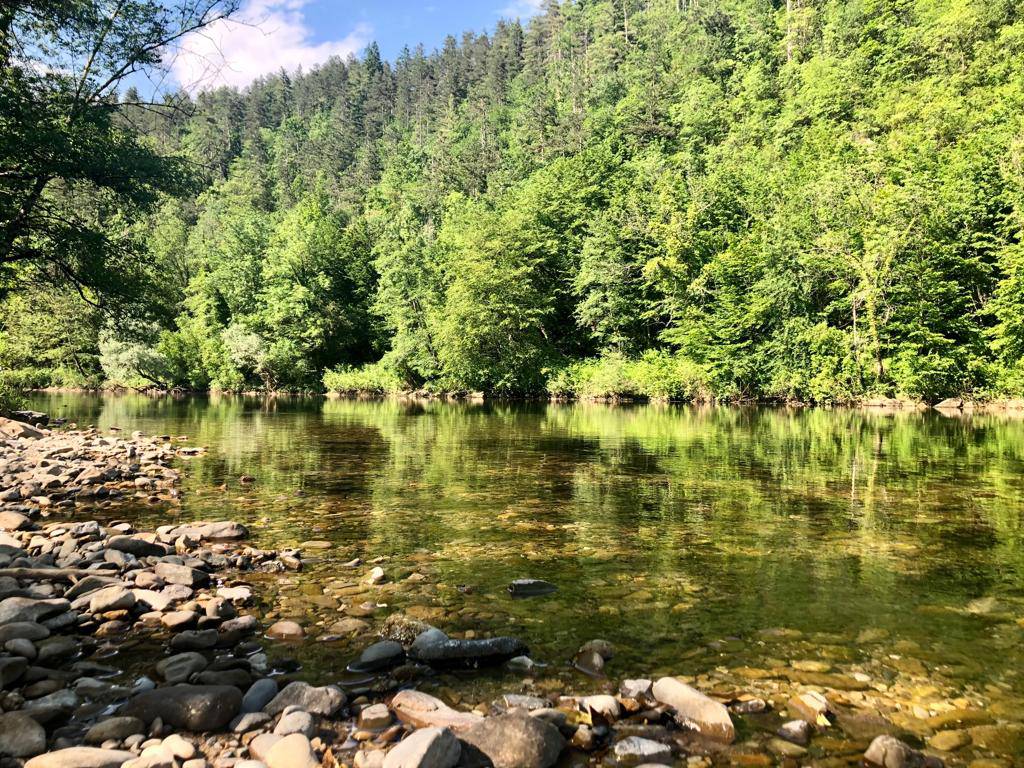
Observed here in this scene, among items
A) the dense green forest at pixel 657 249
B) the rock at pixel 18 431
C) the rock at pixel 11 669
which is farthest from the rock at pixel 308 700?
the rock at pixel 18 431

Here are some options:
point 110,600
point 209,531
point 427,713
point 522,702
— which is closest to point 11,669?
point 110,600

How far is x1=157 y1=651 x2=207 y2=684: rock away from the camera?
14.1 feet

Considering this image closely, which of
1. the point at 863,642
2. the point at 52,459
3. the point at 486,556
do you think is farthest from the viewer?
the point at 52,459

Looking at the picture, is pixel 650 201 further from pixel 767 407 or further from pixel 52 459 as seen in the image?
pixel 52 459

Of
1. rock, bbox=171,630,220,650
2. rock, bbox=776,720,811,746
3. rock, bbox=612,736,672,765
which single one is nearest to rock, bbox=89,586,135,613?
rock, bbox=171,630,220,650

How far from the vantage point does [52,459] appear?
14.3 meters

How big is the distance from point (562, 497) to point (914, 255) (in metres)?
34.8

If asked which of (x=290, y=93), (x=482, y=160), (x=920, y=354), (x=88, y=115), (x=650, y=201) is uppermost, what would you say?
(x=290, y=93)

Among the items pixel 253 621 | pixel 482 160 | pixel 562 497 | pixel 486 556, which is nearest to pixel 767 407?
pixel 562 497

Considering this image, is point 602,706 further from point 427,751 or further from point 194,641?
point 194,641

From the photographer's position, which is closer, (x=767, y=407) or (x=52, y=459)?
(x=52, y=459)

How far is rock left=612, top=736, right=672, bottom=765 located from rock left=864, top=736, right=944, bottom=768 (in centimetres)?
108

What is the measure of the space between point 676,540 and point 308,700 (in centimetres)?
555

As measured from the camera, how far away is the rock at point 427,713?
3666 millimetres
